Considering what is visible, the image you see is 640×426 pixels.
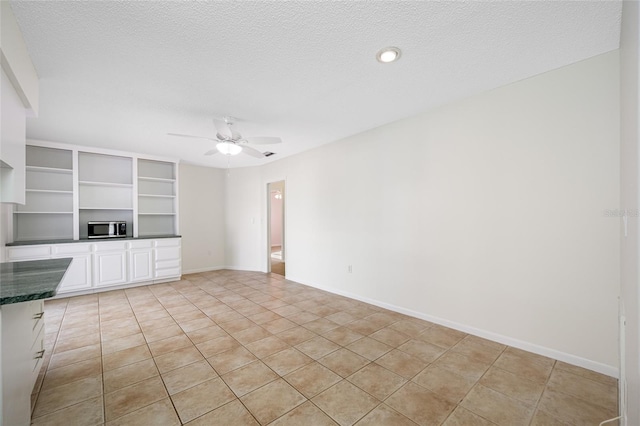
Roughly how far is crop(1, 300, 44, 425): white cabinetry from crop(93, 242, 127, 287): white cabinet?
3036mm

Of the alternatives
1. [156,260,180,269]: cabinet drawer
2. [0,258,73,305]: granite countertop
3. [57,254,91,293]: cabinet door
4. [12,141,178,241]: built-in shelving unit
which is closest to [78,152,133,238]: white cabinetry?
[12,141,178,241]: built-in shelving unit

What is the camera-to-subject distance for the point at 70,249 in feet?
13.6

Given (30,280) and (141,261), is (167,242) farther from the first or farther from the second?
(30,280)

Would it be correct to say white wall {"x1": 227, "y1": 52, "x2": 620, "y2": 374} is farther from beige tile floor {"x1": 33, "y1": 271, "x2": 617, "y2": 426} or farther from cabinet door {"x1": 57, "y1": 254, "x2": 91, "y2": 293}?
cabinet door {"x1": 57, "y1": 254, "x2": 91, "y2": 293}

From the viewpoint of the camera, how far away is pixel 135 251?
477 cm

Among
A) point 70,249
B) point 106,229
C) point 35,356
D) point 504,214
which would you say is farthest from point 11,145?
point 504,214

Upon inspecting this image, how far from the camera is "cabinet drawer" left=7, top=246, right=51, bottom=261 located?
3.72m

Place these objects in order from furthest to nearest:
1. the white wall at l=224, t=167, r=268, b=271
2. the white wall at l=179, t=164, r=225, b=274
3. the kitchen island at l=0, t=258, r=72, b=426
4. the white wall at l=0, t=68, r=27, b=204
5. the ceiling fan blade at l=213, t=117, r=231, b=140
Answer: the white wall at l=224, t=167, r=268, b=271
the white wall at l=179, t=164, r=225, b=274
the ceiling fan blade at l=213, t=117, r=231, b=140
the white wall at l=0, t=68, r=27, b=204
the kitchen island at l=0, t=258, r=72, b=426

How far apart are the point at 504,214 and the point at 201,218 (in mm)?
5980

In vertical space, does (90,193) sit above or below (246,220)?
above

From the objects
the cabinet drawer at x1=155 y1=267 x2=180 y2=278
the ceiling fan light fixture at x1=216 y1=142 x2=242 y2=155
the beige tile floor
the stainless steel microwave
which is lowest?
the beige tile floor

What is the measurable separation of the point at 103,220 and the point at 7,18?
4.24 m

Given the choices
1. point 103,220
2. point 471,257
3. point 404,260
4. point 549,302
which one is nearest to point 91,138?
point 103,220

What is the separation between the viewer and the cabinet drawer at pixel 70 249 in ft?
13.3
